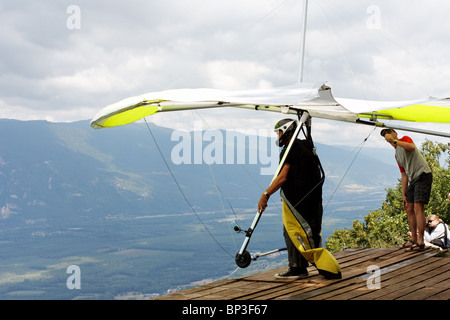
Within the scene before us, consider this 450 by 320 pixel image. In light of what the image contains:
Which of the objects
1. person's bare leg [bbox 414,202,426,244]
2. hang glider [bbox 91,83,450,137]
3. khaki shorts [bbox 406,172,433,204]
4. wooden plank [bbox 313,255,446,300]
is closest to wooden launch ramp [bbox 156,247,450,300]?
wooden plank [bbox 313,255,446,300]

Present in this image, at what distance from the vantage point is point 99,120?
705cm

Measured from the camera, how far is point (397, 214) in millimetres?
24062

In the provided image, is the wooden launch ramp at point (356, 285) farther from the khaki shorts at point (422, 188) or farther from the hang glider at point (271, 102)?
the hang glider at point (271, 102)

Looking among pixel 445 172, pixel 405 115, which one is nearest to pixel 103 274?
pixel 445 172

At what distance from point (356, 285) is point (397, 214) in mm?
19923

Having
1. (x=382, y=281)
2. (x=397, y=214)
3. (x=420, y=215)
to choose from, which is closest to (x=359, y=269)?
(x=382, y=281)

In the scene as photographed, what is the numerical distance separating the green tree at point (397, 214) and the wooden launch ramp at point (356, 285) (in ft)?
36.0

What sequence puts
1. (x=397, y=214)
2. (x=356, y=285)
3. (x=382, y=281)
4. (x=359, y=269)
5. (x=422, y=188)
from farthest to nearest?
(x=397, y=214) → (x=422, y=188) → (x=359, y=269) → (x=382, y=281) → (x=356, y=285)

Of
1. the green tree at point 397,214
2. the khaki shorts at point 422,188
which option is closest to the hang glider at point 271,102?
the khaki shorts at point 422,188

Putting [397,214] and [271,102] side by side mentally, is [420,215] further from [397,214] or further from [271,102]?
[397,214]

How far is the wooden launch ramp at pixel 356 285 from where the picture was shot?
4.95 meters

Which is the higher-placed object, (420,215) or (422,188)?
(422,188)
